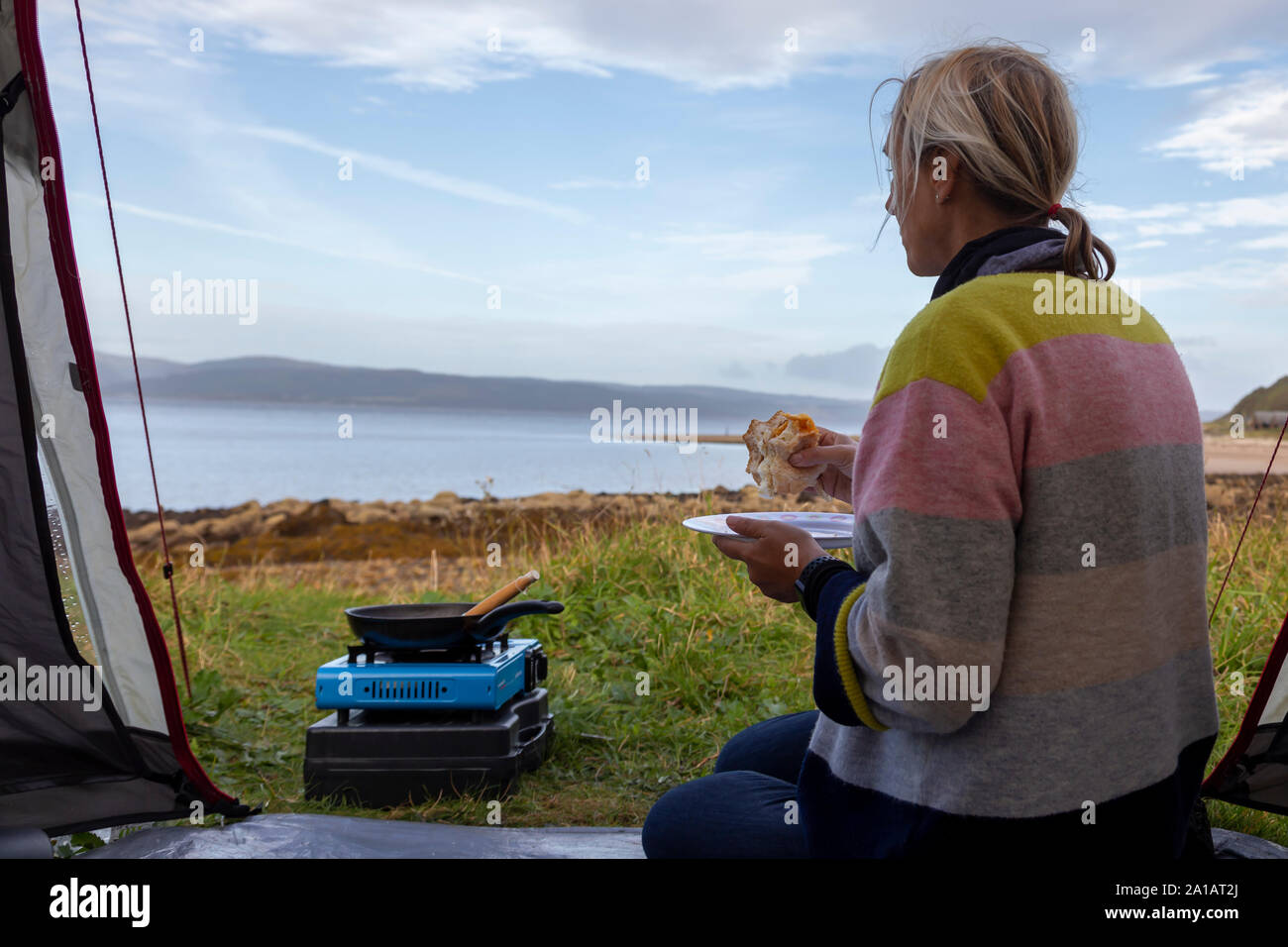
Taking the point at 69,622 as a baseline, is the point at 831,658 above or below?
above

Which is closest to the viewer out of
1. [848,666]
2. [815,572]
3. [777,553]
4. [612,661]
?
[848,666]

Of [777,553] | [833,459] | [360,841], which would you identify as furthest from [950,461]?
[360,841]

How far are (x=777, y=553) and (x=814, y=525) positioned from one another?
13.1 inches

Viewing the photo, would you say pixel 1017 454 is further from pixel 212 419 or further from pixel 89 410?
pixel 212 419

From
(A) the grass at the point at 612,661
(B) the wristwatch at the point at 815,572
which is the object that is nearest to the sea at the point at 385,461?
(A) the grass at the point at 612,661

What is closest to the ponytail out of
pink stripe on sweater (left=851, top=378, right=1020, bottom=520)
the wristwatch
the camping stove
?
pink stripe on sweater (left=851, top=378, right=1020, bottom=520)

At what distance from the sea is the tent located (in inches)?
73.0

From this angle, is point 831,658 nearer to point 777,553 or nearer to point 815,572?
point 815,572

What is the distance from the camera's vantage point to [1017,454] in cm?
122

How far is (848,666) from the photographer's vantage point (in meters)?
1.32

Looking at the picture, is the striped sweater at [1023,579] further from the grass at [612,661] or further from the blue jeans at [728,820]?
the grass at [612,661]

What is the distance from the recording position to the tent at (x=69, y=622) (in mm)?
2529
